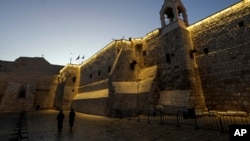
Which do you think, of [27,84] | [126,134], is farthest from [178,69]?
[27,84]

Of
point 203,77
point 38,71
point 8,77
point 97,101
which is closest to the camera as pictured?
point 203,77

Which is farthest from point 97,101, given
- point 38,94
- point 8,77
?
point 8,77

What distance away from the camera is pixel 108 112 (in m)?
15.1

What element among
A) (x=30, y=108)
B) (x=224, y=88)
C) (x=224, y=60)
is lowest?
(x=30, y=108)

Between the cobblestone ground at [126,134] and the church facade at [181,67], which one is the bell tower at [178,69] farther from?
the cobblestone ground at [126,134]

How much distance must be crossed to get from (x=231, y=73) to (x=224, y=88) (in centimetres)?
128

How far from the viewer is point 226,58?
1175cm

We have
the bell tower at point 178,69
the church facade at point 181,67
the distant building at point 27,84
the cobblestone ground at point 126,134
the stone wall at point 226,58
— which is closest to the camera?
the cobblestone ground at point 126,134

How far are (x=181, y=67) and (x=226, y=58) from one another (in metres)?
3.47

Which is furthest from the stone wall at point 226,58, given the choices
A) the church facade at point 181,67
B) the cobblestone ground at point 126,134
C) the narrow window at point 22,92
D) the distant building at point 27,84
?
the narrow window at point 22,92

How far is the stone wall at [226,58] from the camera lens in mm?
10719

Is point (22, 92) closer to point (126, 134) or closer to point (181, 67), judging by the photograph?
point (126, 134)

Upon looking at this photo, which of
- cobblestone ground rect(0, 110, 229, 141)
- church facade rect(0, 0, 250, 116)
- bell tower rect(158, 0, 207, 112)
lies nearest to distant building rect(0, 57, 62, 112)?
church facade rect(0, 0, 250, 116)

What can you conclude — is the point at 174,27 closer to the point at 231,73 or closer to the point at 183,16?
the point at 183,16
